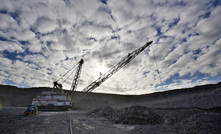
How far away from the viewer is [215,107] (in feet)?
56.2

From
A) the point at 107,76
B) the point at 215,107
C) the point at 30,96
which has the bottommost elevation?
the point at 215,107

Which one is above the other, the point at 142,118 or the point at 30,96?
the point at 30,96

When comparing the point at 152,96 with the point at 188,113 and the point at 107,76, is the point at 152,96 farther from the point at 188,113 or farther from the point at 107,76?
the point at 188,113

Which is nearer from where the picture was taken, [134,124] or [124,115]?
[134,124]

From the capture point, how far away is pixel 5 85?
40.3 m

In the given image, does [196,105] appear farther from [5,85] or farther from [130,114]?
[5,85]

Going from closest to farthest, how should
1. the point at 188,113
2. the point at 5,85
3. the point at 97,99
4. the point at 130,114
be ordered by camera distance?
the point at 188,113 → the point at 130,114 → the point at 5,85 → the point at 97,99

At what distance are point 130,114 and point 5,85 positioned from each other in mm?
54098

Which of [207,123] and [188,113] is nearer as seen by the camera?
[207,123]

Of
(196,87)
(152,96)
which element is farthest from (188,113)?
(152,96)

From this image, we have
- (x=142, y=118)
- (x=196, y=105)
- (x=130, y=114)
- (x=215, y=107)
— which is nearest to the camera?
(x=142, y=118)

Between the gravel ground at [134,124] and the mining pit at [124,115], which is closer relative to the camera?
the gravel ground at [134,124]

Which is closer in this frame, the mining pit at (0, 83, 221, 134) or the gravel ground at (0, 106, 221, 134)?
the gravel ground at (0, 106, 221, 134)

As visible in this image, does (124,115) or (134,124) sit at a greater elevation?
(124,115)
